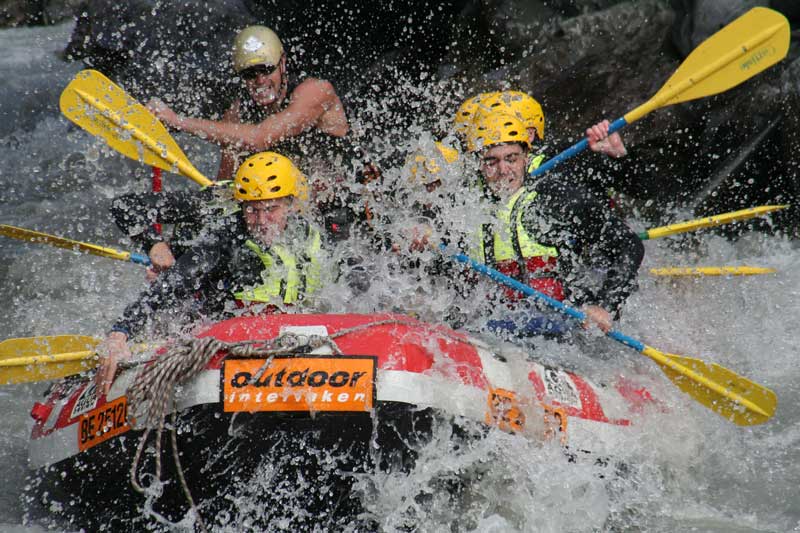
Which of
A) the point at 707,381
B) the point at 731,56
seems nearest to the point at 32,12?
the point at 731,56

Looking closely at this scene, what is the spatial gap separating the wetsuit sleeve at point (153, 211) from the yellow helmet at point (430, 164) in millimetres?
1171

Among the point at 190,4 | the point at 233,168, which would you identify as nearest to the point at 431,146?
the point at 233,168

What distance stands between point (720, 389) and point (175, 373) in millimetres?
2652

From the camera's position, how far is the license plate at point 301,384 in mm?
3449

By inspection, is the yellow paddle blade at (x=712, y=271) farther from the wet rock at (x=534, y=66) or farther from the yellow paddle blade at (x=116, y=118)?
the yellow paddle blade at (x=116, y=118)

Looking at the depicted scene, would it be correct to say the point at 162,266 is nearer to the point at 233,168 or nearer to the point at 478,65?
the point at 233,168

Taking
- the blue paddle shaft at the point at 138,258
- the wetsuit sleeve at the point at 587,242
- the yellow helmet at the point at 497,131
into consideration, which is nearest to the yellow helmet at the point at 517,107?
the yellow helmet at the point at 497,131

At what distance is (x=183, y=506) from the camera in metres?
3.78

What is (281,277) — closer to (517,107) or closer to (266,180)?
(266,180)

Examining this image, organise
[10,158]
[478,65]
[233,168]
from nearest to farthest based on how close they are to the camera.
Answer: [233,168] → [478,65] → [10,158]

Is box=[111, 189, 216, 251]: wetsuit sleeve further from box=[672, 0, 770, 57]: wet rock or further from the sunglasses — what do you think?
box=[672, 0, 770, 57]: wet rock

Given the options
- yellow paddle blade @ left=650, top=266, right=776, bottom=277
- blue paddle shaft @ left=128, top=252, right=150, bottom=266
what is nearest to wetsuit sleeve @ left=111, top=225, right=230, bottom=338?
blue paddle shaft @ left=128, top=252, right=150, bottom=266

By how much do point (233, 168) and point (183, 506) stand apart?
2.41 metres

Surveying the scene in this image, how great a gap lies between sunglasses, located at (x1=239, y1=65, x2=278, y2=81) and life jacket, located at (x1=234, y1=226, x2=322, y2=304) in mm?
1389
